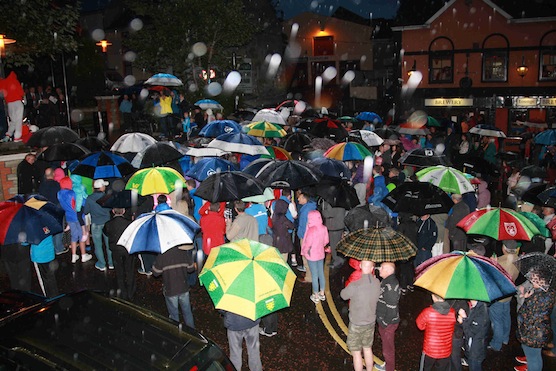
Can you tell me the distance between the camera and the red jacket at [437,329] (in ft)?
19.0

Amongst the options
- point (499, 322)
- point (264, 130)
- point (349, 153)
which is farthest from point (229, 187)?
point (264, 130)

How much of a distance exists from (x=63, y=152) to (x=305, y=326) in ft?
22.9

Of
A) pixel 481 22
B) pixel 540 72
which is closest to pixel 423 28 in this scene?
pixel 481 22

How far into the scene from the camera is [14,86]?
1399cm

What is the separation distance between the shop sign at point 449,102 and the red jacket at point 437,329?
2909 cm

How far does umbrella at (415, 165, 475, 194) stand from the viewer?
9.27m

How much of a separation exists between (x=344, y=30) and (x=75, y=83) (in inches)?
1140

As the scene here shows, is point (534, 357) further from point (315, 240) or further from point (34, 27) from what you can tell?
point (34, 27)

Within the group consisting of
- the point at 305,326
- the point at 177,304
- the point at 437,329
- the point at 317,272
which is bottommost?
the point at 305,326

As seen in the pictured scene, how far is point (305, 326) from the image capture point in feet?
27.0

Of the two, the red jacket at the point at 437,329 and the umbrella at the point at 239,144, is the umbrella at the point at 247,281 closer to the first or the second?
the red jacket at the point at 437,329

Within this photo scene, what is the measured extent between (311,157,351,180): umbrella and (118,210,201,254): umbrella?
13.4ft

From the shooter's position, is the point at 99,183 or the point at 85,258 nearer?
the point at 99,183

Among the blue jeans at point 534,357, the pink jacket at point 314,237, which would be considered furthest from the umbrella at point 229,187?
the blue jeans at point 534,357
